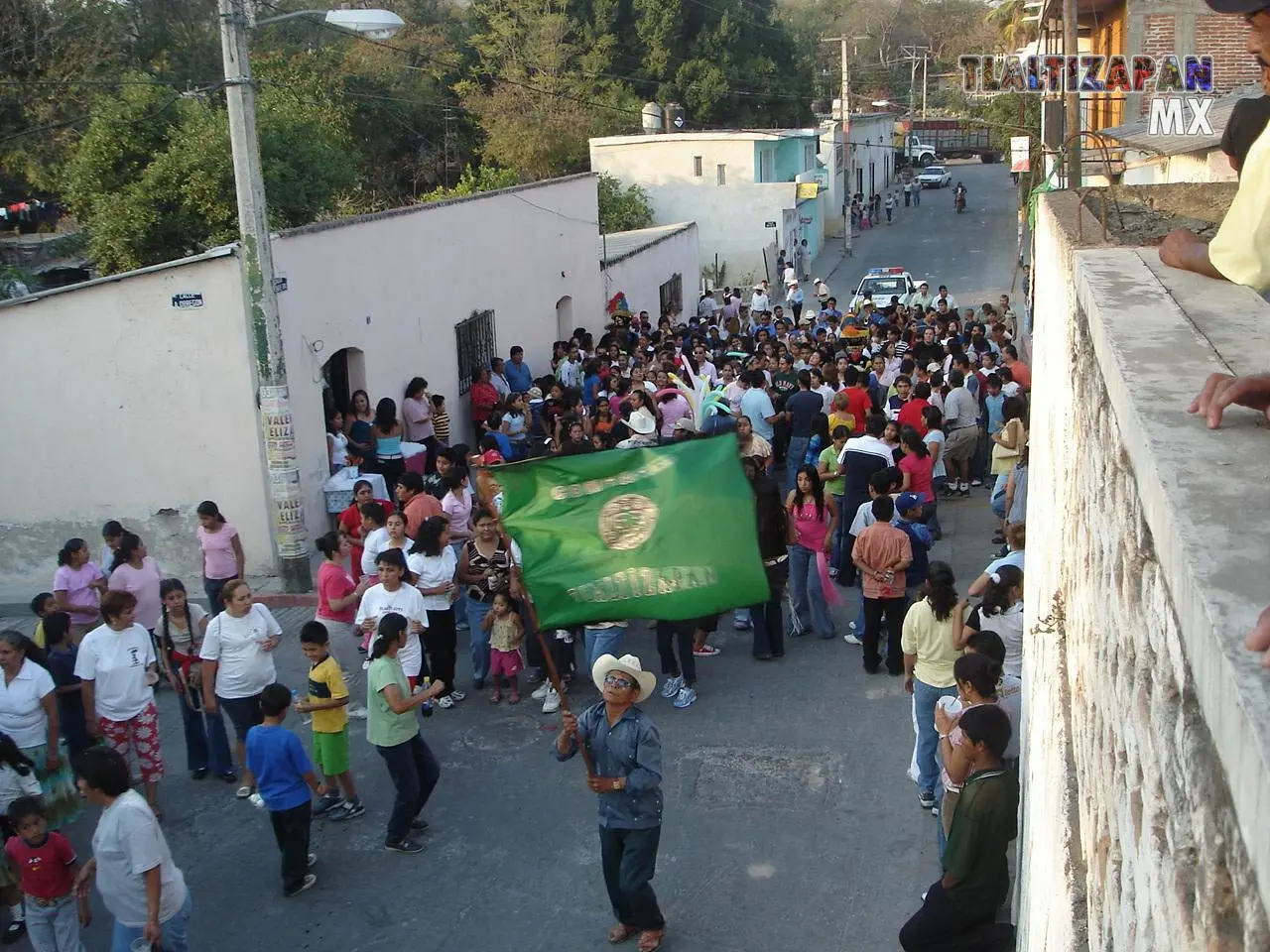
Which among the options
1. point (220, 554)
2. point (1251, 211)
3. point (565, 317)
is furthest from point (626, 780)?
point (565, 317)

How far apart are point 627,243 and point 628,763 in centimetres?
2497

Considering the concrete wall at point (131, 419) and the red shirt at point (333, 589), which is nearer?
the red shirt at point (333, 589)

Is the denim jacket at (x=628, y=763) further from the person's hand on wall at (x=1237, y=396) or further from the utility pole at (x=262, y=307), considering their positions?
the utility pole at (x=262, y=307)

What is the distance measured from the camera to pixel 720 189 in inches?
1638

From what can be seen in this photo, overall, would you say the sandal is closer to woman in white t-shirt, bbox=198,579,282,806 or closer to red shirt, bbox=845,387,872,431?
woman in white t-shirt, bbox=198,579,282,806

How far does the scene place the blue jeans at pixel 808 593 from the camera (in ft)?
36.7

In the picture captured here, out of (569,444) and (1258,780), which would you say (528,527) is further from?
(569,444)

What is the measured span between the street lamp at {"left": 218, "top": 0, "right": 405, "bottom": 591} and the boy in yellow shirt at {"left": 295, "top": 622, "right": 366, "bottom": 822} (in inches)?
197

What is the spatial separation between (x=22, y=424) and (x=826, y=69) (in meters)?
82.8

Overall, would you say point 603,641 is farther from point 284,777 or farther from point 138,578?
point 138,578

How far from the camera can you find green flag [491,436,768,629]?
6.30 m

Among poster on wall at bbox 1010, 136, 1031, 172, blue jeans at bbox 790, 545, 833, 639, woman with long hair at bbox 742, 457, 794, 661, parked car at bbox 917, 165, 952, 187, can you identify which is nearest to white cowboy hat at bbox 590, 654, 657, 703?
woman with long hair at bbox 742, 457, 794, 661

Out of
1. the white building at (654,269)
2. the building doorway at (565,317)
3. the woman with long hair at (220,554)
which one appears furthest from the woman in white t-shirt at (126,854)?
the white building at (654,269)

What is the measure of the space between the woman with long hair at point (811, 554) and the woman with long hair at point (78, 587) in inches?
215
